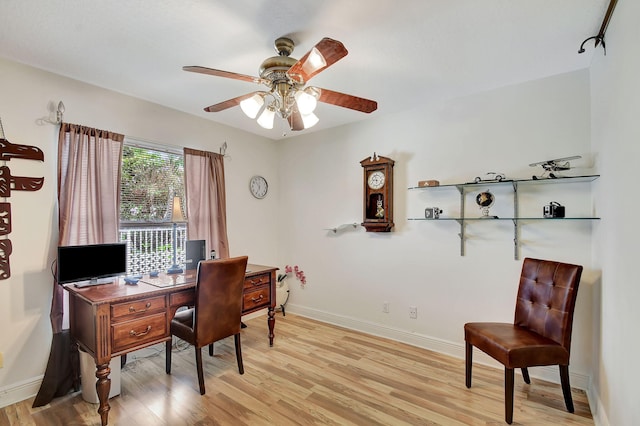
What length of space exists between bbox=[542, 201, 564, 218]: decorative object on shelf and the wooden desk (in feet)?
9.55

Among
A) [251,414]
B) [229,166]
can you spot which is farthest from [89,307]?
[229,166]

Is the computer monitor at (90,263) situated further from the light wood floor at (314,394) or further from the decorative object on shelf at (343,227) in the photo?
the decorative object on shelf at (343,227)

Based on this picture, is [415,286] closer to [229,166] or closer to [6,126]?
[229,166]

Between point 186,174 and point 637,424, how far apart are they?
12.0 ft

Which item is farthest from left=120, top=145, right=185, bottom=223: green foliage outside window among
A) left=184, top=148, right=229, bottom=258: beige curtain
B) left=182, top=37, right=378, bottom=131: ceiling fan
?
left=182, top=37, right=378, bottom=131: ceiling fan

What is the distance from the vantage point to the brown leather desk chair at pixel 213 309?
2236mm

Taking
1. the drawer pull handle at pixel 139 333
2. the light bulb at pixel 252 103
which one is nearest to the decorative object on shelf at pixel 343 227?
the light bulb at pixel 252 103

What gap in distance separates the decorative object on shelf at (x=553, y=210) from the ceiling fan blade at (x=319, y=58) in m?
2.06

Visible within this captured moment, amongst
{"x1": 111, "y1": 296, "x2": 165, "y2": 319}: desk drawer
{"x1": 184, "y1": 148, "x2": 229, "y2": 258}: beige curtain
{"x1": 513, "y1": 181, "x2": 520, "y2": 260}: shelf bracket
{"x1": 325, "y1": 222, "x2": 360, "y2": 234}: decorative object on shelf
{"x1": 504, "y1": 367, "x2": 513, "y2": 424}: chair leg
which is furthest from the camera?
{"x1": 325, "y1": 222, "x2": 360, "y2": 234}: decorative object on shelf

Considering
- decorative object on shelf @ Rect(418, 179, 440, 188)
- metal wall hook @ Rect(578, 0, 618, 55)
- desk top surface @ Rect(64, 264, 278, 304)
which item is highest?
metal wall hook @ Rect(578, 0, 618, 55)

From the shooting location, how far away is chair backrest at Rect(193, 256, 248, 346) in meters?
2.24

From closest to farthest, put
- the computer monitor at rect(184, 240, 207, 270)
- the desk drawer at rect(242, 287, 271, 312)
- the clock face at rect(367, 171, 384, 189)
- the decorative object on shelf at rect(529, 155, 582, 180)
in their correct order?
the decorative object on shelf at rect(529, 155, 582, 180), the desk drawer at rect(242, 287, 271, 312), the computer monitor at rect(184, 240, 207, 270), the clock face at rect(367, 171, 384, 189)

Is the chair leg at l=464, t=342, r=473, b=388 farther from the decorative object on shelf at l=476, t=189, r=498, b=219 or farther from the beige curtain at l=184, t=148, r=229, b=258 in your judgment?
the beige curtain at l=184, t=148, r=229, b=258

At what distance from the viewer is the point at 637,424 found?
125 centimetres
